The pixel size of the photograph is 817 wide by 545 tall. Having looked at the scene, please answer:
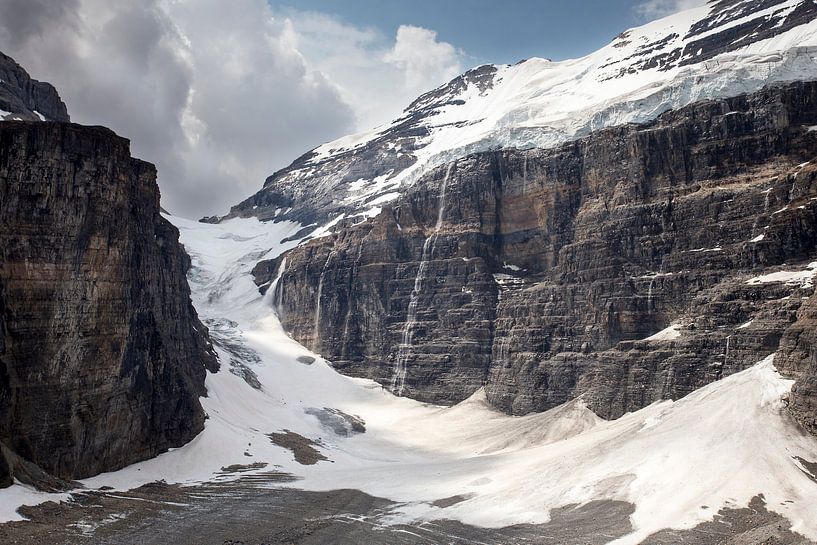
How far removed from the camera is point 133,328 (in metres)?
45.8

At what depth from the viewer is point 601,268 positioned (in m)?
69.1

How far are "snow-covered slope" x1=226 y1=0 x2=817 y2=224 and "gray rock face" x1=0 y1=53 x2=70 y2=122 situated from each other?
2310 inches

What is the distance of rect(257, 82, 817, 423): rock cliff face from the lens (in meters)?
55.0

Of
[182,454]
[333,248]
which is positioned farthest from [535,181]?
[182,454]

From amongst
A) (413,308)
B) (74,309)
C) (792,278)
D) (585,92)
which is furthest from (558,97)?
(74,309)

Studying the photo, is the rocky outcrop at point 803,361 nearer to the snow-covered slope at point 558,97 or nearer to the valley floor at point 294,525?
the valley floor at point 294,525

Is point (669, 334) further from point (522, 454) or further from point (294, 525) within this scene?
point (294, 525)

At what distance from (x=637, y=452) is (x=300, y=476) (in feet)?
83.3

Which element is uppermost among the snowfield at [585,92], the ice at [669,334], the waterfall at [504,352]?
the snowfield at [585,92]

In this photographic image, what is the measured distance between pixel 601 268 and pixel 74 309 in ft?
162

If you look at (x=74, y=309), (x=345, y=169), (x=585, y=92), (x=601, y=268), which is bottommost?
(x=74, y=309)

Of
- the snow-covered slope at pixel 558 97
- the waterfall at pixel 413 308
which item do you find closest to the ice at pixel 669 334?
the snow-covered slope at pixel 558 97

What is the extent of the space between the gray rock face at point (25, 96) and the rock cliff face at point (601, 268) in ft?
147

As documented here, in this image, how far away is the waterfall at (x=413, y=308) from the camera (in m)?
88.9
